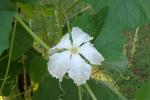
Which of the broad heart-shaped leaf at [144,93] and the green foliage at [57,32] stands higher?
the green foliage at [57,32]

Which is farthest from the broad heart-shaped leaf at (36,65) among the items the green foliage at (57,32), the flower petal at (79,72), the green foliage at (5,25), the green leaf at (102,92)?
the flower petal at (79,72)

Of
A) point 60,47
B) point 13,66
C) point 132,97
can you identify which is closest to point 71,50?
point 60,47

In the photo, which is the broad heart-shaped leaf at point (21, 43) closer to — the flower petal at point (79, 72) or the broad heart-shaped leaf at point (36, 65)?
the broad heart-shaped leaf at point (36, 65)

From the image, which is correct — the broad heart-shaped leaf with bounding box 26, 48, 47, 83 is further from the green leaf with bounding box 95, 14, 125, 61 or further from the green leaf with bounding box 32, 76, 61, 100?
the green leaf with bounding box 95, 14, 125, 61

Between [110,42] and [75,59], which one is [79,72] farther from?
[110,42]

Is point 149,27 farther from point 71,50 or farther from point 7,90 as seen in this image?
point 71,50
